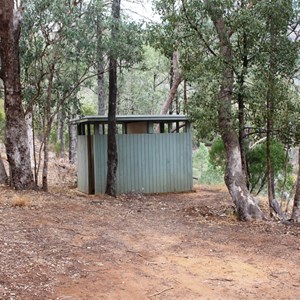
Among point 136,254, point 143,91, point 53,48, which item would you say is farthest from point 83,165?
point 143,91

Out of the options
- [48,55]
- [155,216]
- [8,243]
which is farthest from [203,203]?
[8,243]

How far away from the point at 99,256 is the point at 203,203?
19.6ft

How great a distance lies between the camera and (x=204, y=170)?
761 inches

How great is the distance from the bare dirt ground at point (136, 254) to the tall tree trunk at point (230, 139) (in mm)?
386

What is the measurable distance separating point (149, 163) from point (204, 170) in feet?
21.7

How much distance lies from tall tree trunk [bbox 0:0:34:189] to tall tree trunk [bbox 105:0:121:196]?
8.09ft

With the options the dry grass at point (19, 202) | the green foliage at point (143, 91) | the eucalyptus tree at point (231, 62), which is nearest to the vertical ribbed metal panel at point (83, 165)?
the dry grass at point (19, 202)

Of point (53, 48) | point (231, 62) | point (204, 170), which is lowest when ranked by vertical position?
point (204, 170)

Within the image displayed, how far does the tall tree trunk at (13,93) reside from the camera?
30.9 ft

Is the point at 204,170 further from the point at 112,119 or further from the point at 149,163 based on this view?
the point at 112,119

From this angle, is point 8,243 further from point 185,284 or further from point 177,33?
point 177,33

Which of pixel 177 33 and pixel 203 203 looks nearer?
pixel 177 33

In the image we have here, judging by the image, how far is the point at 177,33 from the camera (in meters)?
8.62

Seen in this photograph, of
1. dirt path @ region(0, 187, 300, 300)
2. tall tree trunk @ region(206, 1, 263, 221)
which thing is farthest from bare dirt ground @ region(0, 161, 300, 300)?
tall tree trunk @ region(206, 1, 263, 221)
